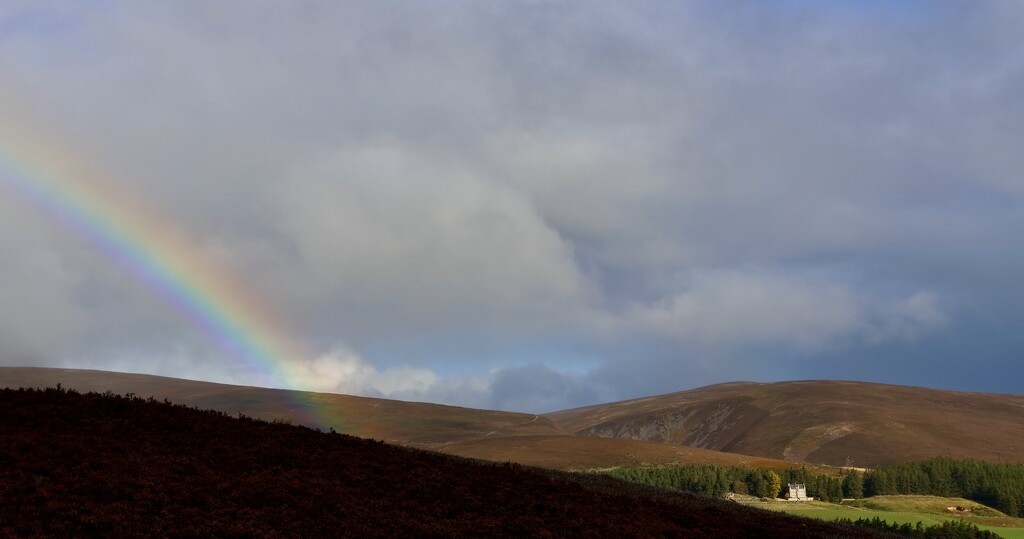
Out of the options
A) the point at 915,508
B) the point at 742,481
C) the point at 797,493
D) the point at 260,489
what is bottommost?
the point at 797,493

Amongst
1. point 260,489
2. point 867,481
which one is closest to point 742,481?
point 867,481

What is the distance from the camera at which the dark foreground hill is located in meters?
17.0

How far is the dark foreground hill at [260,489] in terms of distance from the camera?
17.0 m

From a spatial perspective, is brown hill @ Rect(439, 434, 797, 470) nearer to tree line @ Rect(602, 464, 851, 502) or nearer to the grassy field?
tree line @ Rect(602, 464, 851, 502)

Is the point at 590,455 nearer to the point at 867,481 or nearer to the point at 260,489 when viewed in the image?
the point at 867,481

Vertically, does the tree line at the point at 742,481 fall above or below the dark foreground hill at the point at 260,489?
below

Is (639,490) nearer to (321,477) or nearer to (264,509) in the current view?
(321,477)

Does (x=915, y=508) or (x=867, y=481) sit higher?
(x=867, y=481)

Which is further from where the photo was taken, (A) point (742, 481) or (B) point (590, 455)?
(B) point (590, 455)

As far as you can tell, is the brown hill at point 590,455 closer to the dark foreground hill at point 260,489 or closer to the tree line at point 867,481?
the tree line at point 867,481

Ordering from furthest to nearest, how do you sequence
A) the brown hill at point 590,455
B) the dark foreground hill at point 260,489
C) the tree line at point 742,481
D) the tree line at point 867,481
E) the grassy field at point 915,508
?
the brown hill at point 590,455
the tree line at point 867,481
the tree line at point 742,481
the grassy field at point 915,508
the dark foreground hill at point 260,489

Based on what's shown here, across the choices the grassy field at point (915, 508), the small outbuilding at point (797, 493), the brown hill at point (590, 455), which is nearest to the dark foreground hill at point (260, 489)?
the grassy field at point (915, 508)

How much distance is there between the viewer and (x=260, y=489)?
20438 mm

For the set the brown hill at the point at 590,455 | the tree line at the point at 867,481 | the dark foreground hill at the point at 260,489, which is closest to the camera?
the dark foreground hill at the point at 260,489
